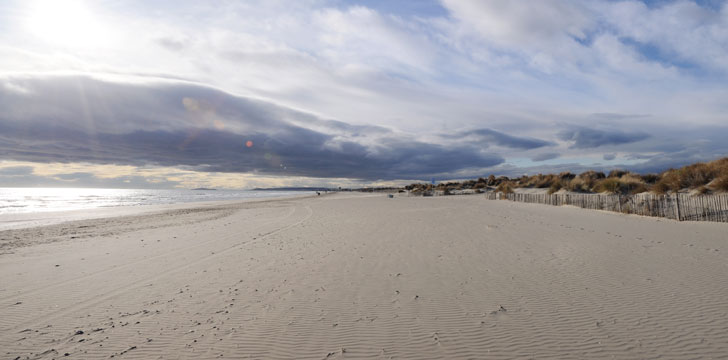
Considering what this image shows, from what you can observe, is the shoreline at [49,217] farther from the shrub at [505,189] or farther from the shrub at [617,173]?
the shrub at [617,173]

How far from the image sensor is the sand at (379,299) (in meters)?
4.06

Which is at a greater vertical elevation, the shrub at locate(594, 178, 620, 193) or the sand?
the shrub at locate(594, 178, 620, 193)

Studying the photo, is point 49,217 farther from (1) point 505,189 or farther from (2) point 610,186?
(2) point 610,186

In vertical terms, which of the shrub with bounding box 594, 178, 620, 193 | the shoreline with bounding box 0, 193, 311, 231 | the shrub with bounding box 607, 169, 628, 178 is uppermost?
the shrub with bounding box 607, 169, 628, 178

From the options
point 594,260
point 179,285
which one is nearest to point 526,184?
point 594,260

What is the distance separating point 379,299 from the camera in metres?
5.65

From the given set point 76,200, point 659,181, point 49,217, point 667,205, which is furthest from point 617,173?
point 76,200

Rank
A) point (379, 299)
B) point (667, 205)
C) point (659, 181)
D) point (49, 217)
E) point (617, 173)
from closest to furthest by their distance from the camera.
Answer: point (379, 299) < point (667, 205) < point (659, 181) < point (49, 217) < point (617, 173)

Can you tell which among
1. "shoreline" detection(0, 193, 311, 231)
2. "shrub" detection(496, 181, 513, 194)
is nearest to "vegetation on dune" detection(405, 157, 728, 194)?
"shrub" detection(496, 181, 513, 194)

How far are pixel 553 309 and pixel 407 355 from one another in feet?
8.75

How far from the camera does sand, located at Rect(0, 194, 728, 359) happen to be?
13.3ft

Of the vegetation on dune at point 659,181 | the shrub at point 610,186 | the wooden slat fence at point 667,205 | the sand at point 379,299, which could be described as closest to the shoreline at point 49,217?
the sand at point 379,299

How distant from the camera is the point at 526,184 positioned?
137 ft

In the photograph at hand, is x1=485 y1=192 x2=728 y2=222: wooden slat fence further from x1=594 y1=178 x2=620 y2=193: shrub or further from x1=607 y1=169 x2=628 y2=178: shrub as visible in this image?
x1=607 y1=169 x2=628 y2=178: shrub
